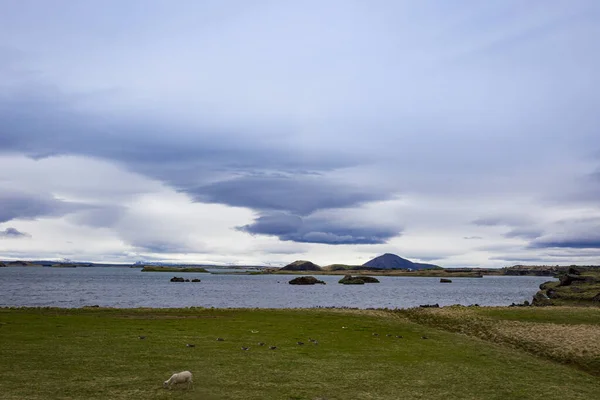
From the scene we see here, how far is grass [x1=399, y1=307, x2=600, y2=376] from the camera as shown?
122ft

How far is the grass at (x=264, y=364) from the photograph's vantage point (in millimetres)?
23766

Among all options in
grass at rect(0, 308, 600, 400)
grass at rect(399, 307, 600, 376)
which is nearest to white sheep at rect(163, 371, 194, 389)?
grass at rect(0, 308, 600, 400)

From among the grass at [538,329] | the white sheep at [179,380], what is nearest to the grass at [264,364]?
the white sheep at [179,380]

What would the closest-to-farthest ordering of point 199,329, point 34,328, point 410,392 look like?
point 410,392, point 34,328, point 199,329

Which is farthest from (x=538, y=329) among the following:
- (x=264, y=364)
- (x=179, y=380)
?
(x=179, y=380)

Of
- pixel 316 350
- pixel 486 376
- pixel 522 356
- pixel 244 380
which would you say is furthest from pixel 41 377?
pixel 522 356

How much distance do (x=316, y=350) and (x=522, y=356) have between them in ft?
53.1

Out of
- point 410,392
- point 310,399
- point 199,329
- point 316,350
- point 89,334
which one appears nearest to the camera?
point 310,399

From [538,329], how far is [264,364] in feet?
107

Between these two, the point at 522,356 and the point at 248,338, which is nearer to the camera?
the point at 522,356

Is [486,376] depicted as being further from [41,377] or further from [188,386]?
[41,377]

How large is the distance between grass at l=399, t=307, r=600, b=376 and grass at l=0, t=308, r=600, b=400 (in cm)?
252

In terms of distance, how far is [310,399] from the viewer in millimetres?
22266

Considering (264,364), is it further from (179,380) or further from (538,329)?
(538,329)
